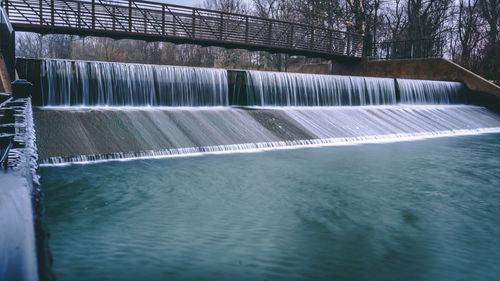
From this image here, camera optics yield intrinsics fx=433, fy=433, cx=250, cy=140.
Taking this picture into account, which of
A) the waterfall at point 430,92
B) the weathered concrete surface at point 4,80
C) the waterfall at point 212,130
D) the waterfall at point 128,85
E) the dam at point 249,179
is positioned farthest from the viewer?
the waterfall at point 430,92

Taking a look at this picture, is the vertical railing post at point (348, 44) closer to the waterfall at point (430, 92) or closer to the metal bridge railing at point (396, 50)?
the metal bridge railing at point (396, 50)

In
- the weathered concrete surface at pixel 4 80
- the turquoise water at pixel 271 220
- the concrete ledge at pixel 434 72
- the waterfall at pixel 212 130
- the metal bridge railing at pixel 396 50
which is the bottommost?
the turquoise water at pixel 271 220

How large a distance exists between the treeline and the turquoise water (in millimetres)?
18658

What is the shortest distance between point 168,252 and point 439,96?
1701 centimetres

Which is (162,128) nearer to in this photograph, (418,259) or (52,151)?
(52,151)

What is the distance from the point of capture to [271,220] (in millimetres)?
4922

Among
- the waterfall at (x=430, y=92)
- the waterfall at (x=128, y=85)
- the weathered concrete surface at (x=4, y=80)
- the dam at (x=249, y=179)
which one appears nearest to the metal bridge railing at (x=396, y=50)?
the waterfall at (x=430, y=92)

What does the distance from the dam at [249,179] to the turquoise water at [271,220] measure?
22mm

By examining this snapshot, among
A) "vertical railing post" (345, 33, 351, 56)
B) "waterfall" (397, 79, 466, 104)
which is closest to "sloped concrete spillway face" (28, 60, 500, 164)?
"waterfall" (397, 79, 466, 104)

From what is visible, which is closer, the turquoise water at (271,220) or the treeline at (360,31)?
the turquoise water at (271,220)

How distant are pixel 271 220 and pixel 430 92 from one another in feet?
49.9

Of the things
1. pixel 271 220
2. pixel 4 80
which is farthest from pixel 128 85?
pixel 271 220

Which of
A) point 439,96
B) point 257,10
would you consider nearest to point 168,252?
point 439,96

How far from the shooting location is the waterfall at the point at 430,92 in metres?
17.2
